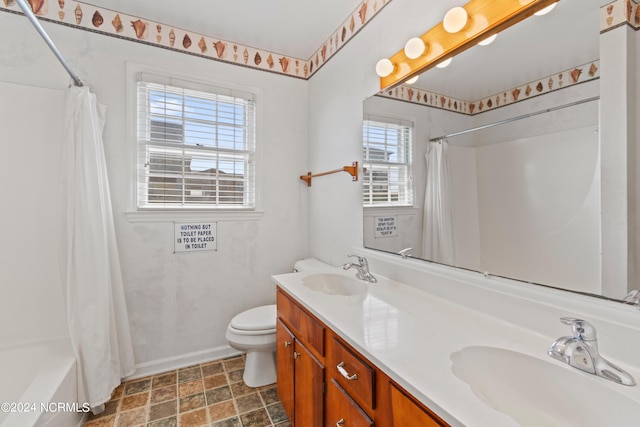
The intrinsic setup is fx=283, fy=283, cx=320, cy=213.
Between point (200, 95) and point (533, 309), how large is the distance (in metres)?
2.50

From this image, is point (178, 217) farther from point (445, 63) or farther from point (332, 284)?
point (445, 63)

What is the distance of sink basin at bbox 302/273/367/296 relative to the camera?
171 centimetres

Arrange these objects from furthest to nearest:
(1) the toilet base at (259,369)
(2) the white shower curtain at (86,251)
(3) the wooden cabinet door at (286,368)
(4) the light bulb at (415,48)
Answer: (1) the toilet base at (259,369) < (2) the white shower curtain at (86,251) < (3) the wooden cabinet door at (286,368) < (4) the light bulb at (415,48)

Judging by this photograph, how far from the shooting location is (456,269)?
1.26m

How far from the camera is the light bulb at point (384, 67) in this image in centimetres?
161

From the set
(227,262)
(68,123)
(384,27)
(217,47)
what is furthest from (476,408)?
(217,47)

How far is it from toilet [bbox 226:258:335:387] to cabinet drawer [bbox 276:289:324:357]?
0.32 metres

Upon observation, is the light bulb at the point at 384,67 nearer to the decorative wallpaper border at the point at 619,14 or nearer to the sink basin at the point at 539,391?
the decorative wallpaper border at the point at 619,14

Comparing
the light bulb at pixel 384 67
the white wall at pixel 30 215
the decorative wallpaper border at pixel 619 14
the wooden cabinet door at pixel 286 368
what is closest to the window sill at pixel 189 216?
the white wall at pixel 30 215

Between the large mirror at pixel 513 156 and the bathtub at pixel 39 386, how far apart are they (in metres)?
1.93

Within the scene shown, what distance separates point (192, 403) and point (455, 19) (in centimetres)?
256

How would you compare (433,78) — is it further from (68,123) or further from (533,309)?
(68,123)

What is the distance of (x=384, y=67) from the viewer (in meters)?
1.62

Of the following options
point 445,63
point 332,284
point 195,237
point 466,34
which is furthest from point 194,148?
point 466,34
